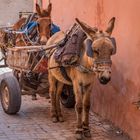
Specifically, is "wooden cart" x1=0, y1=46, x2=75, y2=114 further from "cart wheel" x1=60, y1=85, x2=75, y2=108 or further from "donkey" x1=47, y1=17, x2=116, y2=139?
"donkey" x1=47, y1=17, x2=116, y2=139

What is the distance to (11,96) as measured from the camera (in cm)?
779

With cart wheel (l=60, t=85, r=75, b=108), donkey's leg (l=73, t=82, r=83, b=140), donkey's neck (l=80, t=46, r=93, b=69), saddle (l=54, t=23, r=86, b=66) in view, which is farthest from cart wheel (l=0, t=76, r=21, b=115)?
donkey's neck (l=80, t=46, r=93, b=69)

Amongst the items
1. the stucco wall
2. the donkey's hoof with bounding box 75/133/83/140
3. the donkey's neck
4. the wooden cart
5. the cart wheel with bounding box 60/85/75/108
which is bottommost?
the donkey's hoof with bounding box 75/133/83/140

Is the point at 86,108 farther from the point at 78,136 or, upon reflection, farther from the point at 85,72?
the point at 85,72

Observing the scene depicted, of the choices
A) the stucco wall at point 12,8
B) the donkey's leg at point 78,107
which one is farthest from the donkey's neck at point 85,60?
the stucco wall at point 12,8

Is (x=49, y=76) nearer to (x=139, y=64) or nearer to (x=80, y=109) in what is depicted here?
(x=80, y=109)

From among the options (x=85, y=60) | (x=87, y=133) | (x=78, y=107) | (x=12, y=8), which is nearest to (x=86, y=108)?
(x=78, y=107)

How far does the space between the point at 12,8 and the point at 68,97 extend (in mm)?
13160

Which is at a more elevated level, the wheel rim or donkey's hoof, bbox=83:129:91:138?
the wheel rim

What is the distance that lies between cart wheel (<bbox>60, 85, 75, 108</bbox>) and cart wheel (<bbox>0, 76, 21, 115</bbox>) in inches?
36.9

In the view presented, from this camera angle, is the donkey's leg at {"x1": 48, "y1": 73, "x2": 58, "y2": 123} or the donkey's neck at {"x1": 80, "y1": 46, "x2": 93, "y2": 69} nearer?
the donkey's neck at {"x1": 80, "y1": 46, "x2": 93, "y2": 69}

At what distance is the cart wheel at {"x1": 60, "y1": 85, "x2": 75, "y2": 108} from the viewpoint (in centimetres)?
828

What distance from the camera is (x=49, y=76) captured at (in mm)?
7586

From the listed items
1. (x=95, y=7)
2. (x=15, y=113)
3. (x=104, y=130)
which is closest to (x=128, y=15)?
(x=95, y=7)
